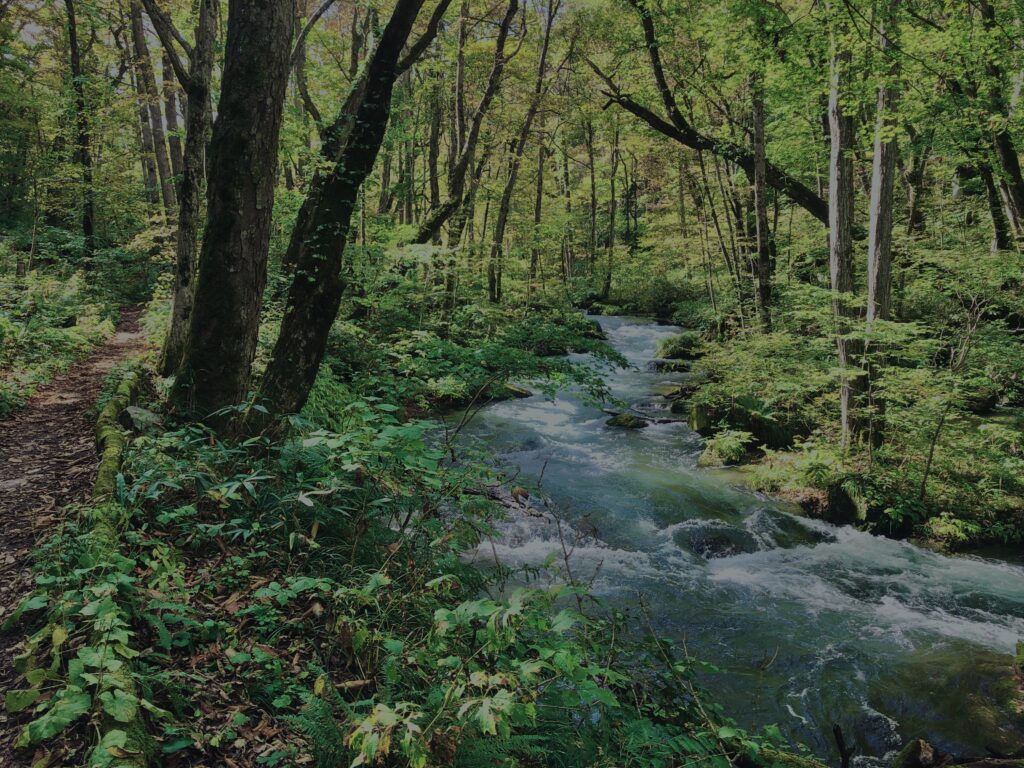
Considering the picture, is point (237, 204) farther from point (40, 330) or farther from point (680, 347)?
point (680, 347)

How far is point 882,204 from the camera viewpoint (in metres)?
8.37

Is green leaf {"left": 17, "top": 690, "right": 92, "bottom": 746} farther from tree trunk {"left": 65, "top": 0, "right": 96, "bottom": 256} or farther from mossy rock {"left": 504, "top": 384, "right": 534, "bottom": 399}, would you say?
tree trunk {"left": 65, "top": 0, "right": 96, "bottom": 256}

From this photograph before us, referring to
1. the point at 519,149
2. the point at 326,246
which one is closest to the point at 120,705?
the point at 326,246

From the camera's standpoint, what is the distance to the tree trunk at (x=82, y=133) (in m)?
15.0

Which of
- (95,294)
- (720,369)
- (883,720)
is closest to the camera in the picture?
(883,720)

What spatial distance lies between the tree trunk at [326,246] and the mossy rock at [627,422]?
8461mm

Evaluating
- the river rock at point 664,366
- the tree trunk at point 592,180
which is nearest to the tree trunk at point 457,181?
the river rock at point 664,366

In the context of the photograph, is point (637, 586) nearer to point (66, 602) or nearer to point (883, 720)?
point (883, 720)

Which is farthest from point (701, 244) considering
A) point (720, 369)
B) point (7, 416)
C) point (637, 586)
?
point (7, 416)

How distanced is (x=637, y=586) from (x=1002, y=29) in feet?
32.1

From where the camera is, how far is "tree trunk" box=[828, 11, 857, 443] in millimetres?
8633

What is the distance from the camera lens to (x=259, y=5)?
14.2ft

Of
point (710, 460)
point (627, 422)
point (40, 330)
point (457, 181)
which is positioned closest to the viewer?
point (40, 330)

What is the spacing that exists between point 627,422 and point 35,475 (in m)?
10.3
